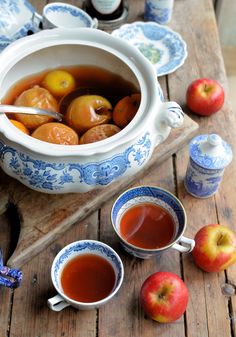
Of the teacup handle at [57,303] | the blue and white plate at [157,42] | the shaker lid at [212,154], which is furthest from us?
the blue and white plate at [157,42]

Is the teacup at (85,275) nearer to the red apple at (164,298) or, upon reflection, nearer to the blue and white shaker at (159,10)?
the red apple at (164,298)

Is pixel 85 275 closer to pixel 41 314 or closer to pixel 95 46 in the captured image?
pixel 41 314

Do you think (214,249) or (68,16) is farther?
(68,16)

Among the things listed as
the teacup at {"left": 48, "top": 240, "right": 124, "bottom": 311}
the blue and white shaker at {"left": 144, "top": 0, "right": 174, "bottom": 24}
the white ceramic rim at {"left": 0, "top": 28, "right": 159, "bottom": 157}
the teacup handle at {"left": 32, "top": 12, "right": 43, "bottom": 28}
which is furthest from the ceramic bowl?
the blue and white shaker at {"left": 144, "top": 0, "right": 174, "bottom": 24}

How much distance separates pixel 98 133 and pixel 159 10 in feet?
1.55

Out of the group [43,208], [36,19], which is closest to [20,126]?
[43,208]

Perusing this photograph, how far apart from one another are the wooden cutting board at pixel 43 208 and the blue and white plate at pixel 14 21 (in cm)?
30

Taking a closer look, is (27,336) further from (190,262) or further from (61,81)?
(61,81)

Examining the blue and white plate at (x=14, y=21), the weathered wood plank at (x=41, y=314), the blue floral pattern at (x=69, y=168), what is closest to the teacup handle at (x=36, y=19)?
the blue and white plate at (x=14, y=21)

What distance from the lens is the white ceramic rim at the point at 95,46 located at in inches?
29.5

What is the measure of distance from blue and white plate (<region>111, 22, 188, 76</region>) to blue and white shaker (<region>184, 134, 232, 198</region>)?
0.98 ft

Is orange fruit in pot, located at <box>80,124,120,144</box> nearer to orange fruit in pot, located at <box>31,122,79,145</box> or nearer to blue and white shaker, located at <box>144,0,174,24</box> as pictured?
orange fruit in pot, located at <box>31,122,79,145</box>

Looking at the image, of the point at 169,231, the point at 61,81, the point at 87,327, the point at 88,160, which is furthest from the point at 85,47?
the point at 87,327

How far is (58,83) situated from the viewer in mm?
899
